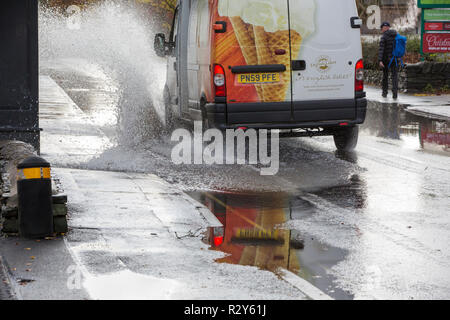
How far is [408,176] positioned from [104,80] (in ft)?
66.7

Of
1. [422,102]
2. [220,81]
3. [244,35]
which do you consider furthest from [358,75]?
[422,102]

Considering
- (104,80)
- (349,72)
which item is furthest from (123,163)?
(104,80)

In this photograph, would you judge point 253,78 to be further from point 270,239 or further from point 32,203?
point 32,203

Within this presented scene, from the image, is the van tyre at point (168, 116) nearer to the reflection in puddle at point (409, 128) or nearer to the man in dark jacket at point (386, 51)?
the reflection in puddle at point (409, 128)

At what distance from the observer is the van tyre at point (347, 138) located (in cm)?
1423

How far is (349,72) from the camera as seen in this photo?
12961mm

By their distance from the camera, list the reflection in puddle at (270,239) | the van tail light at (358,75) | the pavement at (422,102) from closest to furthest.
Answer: the reflection in puddle at (270,239) → the van tail light at (358,75) → the pavement at (422,102)

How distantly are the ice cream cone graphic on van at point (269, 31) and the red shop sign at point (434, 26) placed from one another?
1369 centimetres

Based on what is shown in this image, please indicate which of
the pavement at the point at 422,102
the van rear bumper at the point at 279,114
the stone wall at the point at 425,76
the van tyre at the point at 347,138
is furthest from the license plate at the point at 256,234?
the stone wall at the point at 425,76

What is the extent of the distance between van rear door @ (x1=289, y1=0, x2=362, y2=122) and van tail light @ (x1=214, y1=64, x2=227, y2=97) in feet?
3.22

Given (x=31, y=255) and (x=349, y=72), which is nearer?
(x=31, y=255)

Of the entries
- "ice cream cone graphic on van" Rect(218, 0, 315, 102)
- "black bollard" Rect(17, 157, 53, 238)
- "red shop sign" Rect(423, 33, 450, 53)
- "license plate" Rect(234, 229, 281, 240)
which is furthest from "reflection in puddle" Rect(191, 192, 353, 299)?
"red shop sign" Rect(423, 33, 450, 53)
